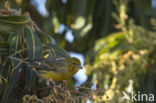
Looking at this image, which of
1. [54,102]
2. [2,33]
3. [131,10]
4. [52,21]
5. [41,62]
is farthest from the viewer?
[131,10]

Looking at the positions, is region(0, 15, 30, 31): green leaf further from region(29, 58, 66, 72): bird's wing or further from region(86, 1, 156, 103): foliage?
region(86, 1, 156, 103): foliage

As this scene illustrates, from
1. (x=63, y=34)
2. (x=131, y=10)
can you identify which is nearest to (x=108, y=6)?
(x=131, y=10)

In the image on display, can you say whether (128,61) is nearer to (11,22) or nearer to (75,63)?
(75,63)

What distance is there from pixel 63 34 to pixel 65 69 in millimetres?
2644

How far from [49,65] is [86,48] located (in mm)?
2735

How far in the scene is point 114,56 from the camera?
122 inches

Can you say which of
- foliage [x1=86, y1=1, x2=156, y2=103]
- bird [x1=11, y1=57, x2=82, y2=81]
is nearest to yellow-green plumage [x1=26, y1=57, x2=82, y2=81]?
bird [x1=11, y1=57, x2=82, y2=81]

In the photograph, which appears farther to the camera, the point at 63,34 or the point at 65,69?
the point at 63,34

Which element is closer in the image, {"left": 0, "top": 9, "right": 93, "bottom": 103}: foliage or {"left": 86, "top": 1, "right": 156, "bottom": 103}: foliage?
{"left": 0, "top": 9, "right": 93, "bottom": 103}: foliage

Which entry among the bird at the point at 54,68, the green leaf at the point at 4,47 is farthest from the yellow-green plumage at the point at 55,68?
the green leaf at the point at 4,47

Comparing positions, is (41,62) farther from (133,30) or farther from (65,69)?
(133,30)

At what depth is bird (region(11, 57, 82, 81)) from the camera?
1.64 m

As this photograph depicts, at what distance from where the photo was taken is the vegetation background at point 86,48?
5.36 feet

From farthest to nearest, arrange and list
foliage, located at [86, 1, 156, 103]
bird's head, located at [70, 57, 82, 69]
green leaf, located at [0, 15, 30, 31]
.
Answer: foliage, located at [86, 1, 156, 103], bird's head, located at [70, 57, 82, 69], green leaf, located at [0, 15, 30, 31]
